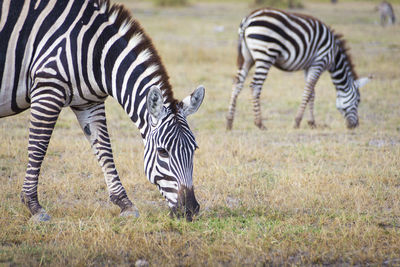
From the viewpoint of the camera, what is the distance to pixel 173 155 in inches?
185

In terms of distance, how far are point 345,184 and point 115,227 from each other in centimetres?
331

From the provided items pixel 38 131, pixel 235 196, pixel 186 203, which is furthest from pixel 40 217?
pixel 235 196

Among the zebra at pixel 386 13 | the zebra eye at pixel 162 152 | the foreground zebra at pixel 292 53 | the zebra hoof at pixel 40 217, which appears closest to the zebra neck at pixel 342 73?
the foreground zebra at pixel 292 53

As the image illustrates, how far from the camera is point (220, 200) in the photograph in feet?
19.8

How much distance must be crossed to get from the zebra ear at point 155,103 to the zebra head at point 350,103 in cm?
671

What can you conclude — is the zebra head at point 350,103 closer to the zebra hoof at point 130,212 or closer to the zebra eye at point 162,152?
the zebra hoof at point 130,212

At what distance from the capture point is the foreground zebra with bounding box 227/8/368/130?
10.3 m

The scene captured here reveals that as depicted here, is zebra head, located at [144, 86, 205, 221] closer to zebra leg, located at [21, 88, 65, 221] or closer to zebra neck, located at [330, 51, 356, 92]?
zebra leg, located at [21, 88, 65, 221]

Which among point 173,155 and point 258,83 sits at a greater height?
point 258,83

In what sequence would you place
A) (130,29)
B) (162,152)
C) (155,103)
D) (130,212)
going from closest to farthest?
(155,103)
(162,152)
(130,29)
(130,212)

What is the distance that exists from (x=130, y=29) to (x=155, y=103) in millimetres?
986

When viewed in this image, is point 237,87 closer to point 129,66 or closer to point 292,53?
point 292,53

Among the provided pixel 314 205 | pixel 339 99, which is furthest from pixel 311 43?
pixel 314 205

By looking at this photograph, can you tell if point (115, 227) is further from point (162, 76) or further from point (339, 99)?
point (339, 99)
